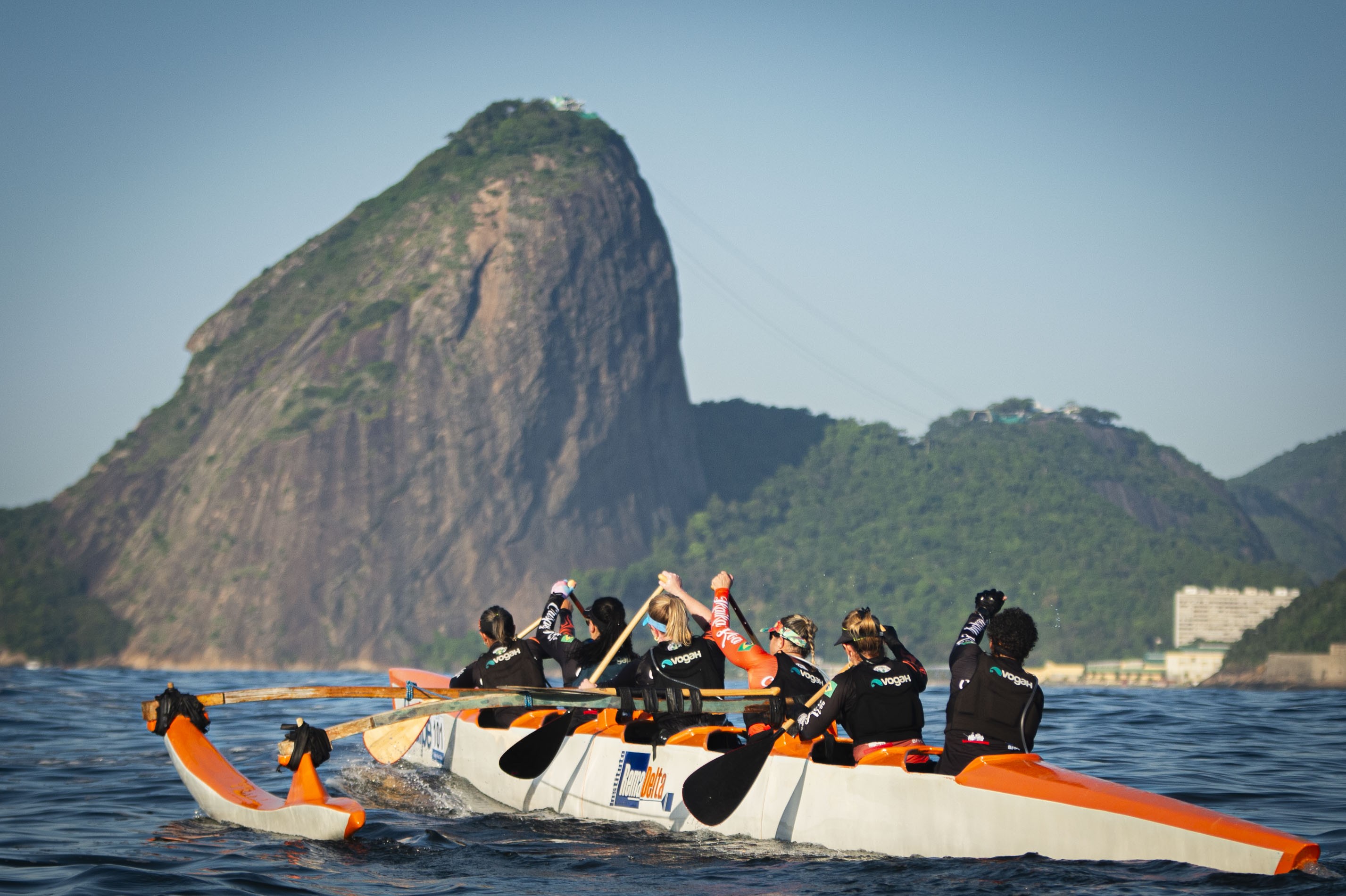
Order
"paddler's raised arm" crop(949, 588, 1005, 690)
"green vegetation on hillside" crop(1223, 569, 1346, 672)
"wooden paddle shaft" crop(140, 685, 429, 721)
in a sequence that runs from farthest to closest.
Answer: "green vegetation on hillside" crop(1223, 569, 1346, 672) < "wooden paddle shaft" crop(140, 685, 429, 721) < "paddler's raised arm" crop(949, 588, 1005, 690)

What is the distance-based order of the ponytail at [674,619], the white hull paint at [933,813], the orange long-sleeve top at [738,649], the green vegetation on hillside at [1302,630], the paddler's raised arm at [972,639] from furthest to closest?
the green vegetation on hillside at [1302,630]
the orange long-sleeve top at [738,649]
the ponytail at [674,619]
the paddler's raised arm at [972,639]
the white hull paint at [933,813]

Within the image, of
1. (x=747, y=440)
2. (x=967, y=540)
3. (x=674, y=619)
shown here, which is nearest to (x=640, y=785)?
(x=674, y=619)

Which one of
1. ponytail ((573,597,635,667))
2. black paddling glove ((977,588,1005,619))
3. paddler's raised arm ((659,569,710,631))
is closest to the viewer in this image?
black paddling glove ((977,588,1005,619))

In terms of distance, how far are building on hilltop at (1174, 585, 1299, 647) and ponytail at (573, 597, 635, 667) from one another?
118m

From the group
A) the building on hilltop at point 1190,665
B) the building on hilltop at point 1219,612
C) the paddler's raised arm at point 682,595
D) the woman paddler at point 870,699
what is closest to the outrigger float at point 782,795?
the woman paddler at point 870,699

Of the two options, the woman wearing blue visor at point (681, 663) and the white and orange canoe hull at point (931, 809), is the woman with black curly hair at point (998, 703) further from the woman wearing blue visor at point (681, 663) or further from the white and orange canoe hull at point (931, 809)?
the woman wearing blue visor at point (681, 663)

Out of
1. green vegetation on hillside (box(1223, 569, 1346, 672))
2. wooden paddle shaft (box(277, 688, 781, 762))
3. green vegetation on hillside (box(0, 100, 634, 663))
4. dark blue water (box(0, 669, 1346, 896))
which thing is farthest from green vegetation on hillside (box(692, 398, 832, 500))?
wooden paddle shaft (box(277, 688, 781, 762))

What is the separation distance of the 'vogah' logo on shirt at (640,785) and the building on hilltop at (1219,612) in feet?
392

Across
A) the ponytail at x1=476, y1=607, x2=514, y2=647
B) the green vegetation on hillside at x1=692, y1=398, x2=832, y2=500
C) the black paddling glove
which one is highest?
the green vegetation on hillside at x1=692, y1=398, x2=832, y2=500

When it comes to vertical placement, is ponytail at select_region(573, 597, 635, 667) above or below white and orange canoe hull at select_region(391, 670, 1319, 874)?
above

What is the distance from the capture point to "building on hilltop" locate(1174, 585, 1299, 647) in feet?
387

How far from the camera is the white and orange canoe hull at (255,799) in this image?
8.42 metres

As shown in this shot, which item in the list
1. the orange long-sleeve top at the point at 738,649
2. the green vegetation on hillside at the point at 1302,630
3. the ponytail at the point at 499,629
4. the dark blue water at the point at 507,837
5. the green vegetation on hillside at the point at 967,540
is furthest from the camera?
the green vegetation on hillside at the point at 967,540

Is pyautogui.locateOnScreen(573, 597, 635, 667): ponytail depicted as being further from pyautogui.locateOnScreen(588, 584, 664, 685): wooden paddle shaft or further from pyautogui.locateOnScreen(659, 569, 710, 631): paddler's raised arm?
pyautogui.locateOnScreen(659, 569, 710, 631): paddler's raised arm
